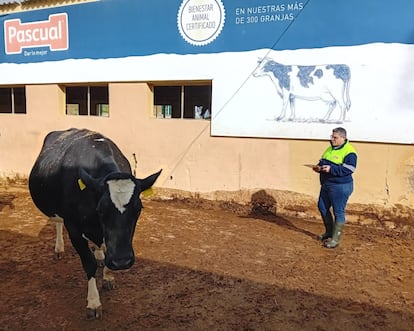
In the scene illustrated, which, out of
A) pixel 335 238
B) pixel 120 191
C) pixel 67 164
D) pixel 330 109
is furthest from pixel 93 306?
pixel 330 109

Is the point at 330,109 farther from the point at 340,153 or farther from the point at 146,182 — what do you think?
the point at 146,182

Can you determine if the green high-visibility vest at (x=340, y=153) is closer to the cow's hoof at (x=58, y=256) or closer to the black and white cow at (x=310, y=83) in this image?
the black and white cow at (x=310, y=83)

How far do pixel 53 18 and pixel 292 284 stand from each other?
8.15m

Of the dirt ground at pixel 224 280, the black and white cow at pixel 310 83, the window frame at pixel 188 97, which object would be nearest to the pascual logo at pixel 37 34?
the window frame at pixel 188 97

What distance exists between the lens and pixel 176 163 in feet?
26.2

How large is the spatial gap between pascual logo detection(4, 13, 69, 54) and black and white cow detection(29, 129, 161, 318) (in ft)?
16.2

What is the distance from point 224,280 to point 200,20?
16.8 feet

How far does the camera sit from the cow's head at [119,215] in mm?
2865

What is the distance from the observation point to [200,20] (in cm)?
743

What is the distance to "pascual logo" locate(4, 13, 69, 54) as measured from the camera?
901 cm

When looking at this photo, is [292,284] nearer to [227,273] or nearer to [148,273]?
[227,273]

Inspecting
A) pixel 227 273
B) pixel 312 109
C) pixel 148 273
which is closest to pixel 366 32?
pixel 312 109

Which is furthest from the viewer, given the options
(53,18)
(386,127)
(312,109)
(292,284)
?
(53,18)

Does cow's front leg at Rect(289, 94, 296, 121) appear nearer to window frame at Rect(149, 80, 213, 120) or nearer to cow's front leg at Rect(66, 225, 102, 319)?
window frame at Rect(149, 80, 213, 120)
